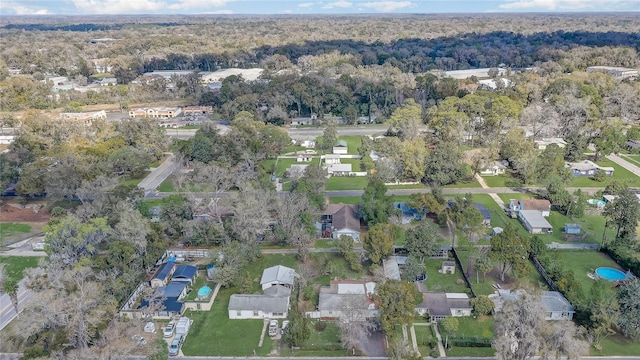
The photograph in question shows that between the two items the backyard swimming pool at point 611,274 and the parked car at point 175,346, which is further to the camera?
the backyard swimming pool at point 611,274

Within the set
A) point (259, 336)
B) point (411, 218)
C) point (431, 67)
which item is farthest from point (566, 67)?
point (259, 336)

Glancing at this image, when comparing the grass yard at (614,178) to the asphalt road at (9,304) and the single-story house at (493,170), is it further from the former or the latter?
the asphalt road at (9,304)

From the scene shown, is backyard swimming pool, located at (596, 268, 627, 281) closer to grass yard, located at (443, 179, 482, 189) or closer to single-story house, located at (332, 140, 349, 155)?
grass yard, located at (443, 179, 482, 189)

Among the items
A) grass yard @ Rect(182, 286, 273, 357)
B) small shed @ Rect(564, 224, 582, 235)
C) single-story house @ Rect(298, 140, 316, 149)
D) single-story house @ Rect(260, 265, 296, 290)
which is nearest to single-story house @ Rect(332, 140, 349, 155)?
single-story house @ Rect(298, 140, 316, 149)

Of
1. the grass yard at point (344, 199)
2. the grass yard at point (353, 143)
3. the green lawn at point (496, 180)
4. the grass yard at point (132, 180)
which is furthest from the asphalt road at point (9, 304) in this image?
the green lawn at point (496, 180)

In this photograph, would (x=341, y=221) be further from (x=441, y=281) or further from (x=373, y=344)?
(x=373, y=344)
